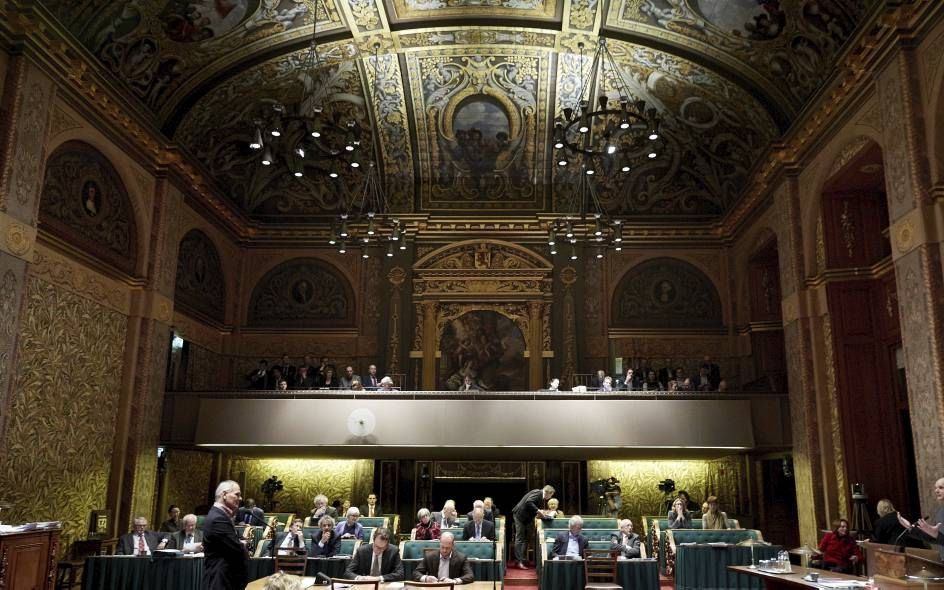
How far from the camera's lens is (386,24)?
1484 centimetres

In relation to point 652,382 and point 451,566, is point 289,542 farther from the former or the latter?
point 652,382

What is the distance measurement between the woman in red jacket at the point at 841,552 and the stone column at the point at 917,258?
1.24m

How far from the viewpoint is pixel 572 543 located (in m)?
10.5

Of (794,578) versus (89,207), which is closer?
(794,578)

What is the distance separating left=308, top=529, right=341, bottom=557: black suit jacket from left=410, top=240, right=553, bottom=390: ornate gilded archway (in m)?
7.79

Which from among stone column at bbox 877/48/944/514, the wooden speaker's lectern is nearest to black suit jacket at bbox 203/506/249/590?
the wooden speaker's lectern

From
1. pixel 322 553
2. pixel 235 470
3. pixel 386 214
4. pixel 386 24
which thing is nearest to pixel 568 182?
pixel 386 214

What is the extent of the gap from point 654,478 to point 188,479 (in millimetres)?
10157

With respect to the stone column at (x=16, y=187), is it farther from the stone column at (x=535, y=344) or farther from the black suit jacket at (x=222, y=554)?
the stone column at (x=535, y=344)

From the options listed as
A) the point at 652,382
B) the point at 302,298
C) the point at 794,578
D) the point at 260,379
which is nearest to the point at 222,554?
the point at 794,578

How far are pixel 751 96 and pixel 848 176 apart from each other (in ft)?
9.54

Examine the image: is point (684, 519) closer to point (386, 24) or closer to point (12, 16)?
point (386, 24)

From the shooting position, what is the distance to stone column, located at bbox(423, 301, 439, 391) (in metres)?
18.0

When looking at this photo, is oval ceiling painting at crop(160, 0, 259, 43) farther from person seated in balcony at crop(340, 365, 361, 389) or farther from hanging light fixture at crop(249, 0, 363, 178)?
person seated in balcony at crop(340, 365, 361, 389)
